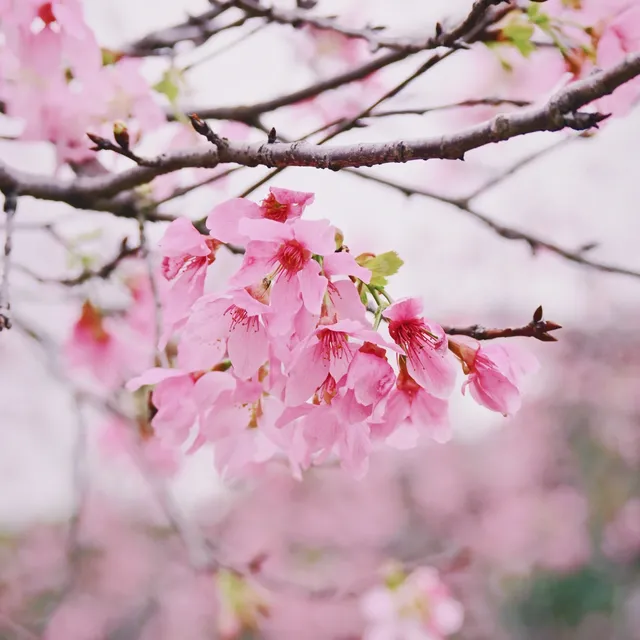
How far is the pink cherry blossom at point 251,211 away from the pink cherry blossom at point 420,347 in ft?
0.48

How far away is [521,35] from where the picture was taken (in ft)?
3.11

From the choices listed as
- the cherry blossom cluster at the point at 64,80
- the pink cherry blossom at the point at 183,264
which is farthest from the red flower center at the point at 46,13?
the pink cherry blossom at the point at 183,264

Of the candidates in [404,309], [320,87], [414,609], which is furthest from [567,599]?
[404,309]

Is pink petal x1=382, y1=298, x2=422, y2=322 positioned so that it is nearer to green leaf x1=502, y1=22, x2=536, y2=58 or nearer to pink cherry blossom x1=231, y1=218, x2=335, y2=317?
pink cherry blossom x1=231, y1=218, x2=335, y2=317

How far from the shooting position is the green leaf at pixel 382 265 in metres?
0.63

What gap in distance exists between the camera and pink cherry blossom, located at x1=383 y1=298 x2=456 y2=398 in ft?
2.00

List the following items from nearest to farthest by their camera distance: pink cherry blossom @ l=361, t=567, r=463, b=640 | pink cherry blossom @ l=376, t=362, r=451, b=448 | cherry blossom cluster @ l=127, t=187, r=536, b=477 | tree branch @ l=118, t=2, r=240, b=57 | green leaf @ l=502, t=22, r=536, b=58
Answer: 1. cherry blossom cluster @ l=127, t=187, r=536, b=477
2. pink cherry blossom @ l=376, t=362, r=451, b=448
3. green leaf @ l=502, t=22, r=536, b=58
4. tree branch @ l=118, t=2, r=240, b=57
5. pink cherry blossom @ l=361, t=567, r=463, b=640

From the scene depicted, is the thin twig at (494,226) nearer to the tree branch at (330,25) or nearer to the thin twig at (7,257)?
the tree branch at (330,25)

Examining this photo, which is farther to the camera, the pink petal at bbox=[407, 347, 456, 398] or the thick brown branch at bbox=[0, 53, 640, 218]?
the pink petal at bbox=[407, 347, 456, 398]

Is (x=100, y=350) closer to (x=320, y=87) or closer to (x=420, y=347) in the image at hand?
(x=320, y=87)

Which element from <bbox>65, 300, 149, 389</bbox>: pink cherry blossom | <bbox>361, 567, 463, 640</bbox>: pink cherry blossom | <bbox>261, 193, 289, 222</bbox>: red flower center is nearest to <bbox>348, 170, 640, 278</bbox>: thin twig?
<bbox>261, 193, 289, 222</bbox>: red flower center

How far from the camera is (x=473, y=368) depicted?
67 centimetres

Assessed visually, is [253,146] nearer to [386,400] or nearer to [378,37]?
[386,400]

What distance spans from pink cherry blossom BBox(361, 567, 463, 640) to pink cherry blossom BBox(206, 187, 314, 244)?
5.88 feet
